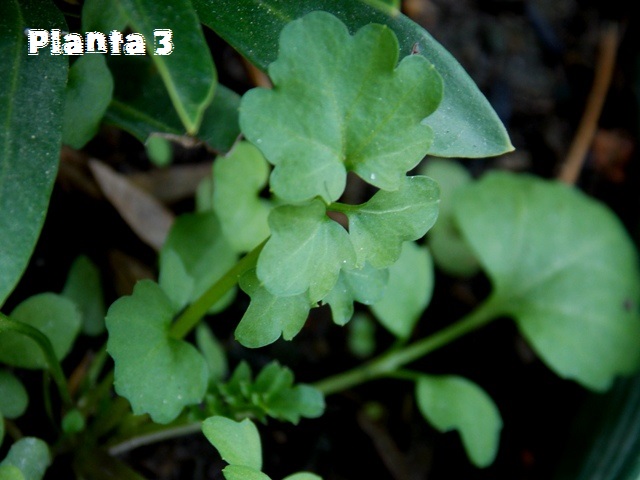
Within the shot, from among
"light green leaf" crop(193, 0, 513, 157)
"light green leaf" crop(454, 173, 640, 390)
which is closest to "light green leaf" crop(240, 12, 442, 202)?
"light green leaf" crop(193, 0, 513, 157)

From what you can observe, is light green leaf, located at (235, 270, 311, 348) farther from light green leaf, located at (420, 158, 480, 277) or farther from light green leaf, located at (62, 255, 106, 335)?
light green leaf, located at (420, 158, 480, 277)

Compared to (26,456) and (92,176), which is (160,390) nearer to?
(26,456)

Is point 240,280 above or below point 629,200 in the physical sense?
above

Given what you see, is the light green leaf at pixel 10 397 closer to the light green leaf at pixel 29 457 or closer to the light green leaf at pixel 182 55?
the light green leaf at pixel 29 457

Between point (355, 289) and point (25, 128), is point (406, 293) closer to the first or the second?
point (355, 289)

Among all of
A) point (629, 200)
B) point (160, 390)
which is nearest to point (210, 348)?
point (160, 390)

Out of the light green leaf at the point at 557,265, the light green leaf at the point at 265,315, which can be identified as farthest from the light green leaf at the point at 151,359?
the light green leaf at the point at 557,265
